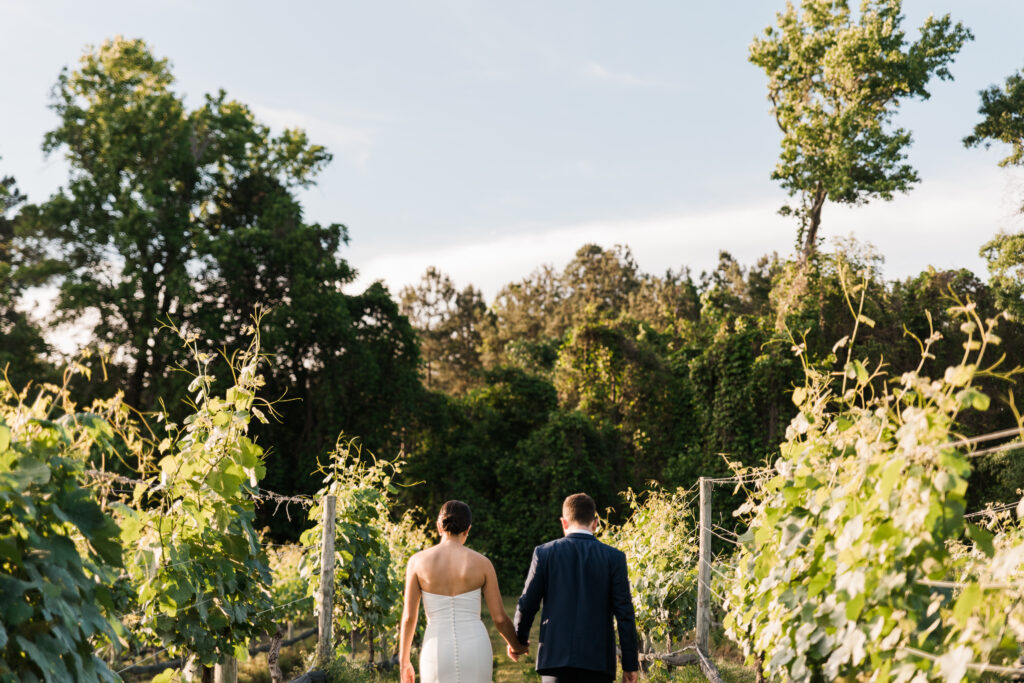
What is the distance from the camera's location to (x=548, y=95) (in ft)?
47.1

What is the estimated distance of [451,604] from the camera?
14.7 ft

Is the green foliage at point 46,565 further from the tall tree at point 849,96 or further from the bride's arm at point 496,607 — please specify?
the tall tree at point 849,96

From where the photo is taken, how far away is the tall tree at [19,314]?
1955 centimetres

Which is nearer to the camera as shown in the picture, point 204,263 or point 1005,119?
point 1005,119

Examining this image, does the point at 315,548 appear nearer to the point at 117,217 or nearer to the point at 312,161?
the point at 117,217

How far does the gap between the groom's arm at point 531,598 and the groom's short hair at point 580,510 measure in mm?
263

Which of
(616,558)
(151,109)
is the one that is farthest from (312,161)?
(616,558)

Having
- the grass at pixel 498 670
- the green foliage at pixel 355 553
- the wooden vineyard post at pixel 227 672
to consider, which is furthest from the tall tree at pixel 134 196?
the wooden vineyard post at pixel 227 672

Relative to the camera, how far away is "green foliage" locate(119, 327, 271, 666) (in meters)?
4.25

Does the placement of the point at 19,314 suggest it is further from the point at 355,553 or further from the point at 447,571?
the point at 447,571

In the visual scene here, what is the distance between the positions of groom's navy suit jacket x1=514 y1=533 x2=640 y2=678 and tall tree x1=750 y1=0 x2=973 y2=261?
18.8 m

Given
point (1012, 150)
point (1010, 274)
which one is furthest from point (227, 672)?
point (1012, 150)

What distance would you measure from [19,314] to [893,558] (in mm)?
21715

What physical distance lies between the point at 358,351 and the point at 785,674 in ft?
62.7
